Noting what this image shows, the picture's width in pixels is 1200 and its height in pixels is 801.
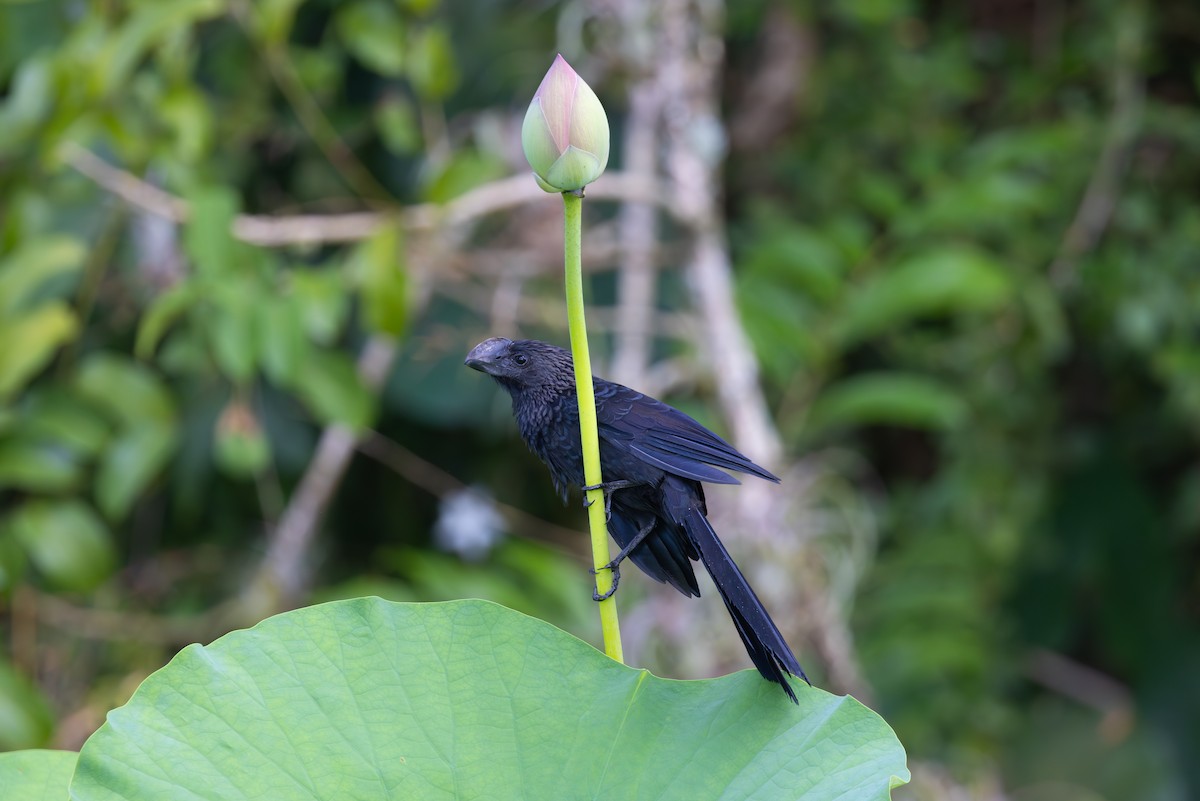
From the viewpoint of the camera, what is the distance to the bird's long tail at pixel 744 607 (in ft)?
2.31

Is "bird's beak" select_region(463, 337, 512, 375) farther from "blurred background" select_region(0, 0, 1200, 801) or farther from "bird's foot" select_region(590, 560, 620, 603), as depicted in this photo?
"blurred background" select_region(0, 0, 1200, 801)

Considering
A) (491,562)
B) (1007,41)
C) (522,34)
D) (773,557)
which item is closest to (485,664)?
(773,557)

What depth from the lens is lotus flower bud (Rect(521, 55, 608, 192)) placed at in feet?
2.12

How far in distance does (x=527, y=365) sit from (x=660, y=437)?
4.2 inches

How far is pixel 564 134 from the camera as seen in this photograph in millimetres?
652

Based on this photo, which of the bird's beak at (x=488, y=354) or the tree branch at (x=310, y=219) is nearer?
the bird's beak at (x=488, y=354)

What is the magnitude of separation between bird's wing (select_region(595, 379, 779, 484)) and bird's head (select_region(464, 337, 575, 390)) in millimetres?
35

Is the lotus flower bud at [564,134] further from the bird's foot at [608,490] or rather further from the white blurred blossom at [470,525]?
the white blurred blossom at [470,525]

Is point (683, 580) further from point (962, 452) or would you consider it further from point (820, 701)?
point (962, 452)

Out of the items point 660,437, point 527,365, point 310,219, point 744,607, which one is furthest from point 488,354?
point 310,219

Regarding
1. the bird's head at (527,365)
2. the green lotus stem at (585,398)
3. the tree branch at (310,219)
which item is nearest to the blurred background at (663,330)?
the tree branch at (310,219)

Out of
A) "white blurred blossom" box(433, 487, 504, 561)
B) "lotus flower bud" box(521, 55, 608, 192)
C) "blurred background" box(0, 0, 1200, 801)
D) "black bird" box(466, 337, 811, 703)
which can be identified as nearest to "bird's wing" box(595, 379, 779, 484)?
"black bird" box(466, 337, 811, 703)

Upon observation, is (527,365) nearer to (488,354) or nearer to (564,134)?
(488,354)

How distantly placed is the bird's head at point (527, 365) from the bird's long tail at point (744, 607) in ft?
0.43
